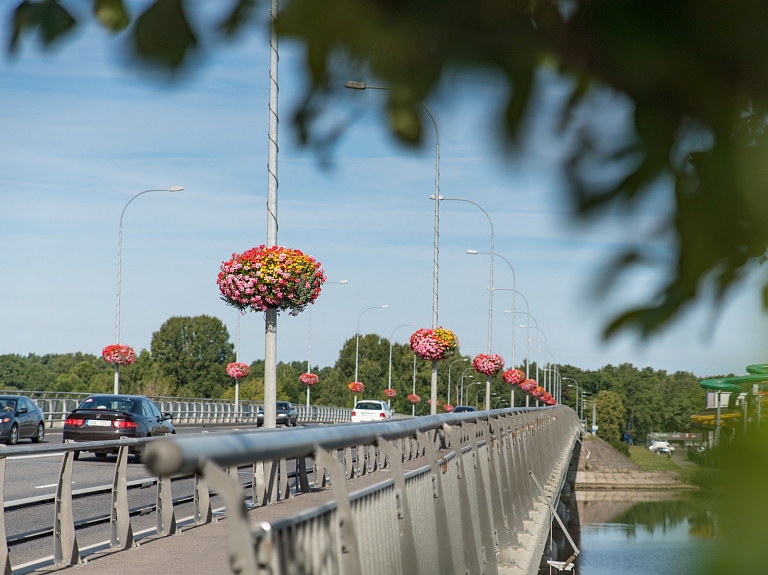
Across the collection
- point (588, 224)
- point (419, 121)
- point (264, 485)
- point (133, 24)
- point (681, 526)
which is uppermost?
point (133, 24)

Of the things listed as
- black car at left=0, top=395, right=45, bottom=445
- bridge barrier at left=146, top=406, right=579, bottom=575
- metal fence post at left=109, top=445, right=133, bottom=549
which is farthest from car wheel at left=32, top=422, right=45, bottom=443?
bridge barrier at left=146, top=406, right=579, bottom=575

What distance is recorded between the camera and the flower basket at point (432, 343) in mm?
25438

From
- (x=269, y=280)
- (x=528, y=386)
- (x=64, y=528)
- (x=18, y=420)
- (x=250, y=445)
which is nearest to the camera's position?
(x=250, y=445)

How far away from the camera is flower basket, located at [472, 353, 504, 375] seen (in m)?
34.8

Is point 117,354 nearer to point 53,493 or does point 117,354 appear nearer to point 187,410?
point 187,410

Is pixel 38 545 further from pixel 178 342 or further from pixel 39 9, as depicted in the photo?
pixel 178 342

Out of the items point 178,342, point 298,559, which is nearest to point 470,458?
point 298,559

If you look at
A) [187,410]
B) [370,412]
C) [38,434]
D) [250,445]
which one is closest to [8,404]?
A: [38,434]

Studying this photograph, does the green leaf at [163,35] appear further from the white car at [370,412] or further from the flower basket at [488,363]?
the white car at [370,412]

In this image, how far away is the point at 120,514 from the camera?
29.5 ft

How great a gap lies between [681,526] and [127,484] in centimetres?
869

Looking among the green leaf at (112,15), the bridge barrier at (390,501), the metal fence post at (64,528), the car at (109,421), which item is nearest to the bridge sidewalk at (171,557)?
the metal fence post at (64,528)

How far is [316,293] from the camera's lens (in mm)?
16031

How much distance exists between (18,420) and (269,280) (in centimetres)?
1182
